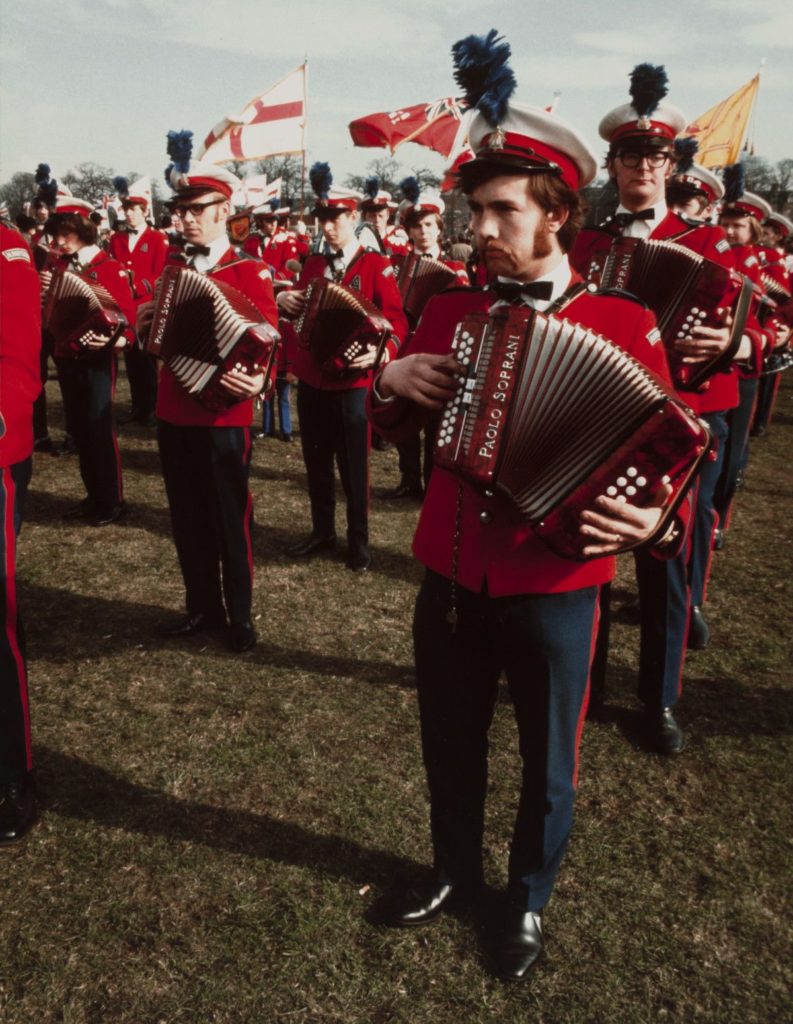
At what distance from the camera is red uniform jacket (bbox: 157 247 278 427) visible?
13.1 ft

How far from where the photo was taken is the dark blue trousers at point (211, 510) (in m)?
4.11

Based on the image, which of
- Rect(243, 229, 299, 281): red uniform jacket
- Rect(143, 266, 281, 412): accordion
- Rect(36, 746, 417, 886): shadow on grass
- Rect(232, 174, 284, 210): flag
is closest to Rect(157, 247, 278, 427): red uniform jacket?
Rect(143, 266, 281, 412): accordion

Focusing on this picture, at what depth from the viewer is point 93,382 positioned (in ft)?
20.1

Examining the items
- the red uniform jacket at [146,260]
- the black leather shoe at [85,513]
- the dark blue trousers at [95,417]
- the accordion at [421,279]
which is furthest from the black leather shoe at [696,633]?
the red uniform jacket at [146,260]

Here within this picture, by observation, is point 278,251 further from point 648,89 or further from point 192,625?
point 648,89

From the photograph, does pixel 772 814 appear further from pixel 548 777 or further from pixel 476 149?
pixel 476 149

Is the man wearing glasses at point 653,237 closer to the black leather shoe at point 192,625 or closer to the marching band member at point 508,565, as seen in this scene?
the marching band member at point 508,565

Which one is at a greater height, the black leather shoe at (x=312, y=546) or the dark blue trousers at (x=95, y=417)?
the dark blue trousers at (x=95, y=417)

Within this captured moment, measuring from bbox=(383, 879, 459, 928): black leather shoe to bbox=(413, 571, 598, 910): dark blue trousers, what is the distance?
6 centimetres

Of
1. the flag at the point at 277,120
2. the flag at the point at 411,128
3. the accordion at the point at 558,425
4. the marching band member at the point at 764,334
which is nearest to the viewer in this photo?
the accordion at the point at 558,425

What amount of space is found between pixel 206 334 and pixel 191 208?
73cm

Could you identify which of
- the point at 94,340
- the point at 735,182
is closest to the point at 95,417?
the point at 94,340

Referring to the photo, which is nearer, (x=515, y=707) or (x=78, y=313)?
(x=515, y=707)

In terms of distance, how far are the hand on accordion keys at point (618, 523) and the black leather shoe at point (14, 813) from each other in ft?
8.09
